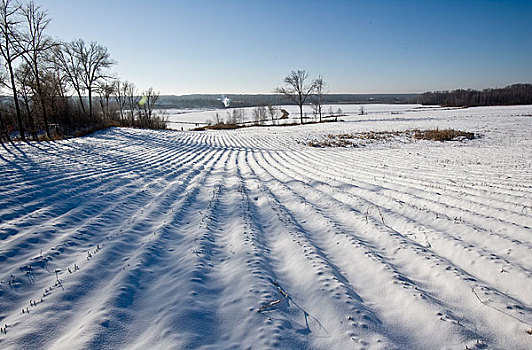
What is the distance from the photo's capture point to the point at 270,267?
11.9 feet

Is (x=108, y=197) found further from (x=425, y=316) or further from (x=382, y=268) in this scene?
(x=425, y=316)

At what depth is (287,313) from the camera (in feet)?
8.75

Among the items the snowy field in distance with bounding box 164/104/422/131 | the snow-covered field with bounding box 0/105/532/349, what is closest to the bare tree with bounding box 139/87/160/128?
the snowy field in distance with bounding box 164/104/422/131

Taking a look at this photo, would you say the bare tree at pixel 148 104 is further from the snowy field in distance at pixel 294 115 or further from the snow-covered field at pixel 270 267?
the snow-covered field at pixel 270 267

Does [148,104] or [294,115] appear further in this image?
[294,115]

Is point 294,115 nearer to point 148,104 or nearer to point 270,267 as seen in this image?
point 148,104

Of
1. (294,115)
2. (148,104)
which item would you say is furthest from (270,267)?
(294,115)

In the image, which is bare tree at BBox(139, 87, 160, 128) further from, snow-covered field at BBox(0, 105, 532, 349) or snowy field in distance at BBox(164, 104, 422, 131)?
snow-covered field at BBox(0, 105, 532, 349)

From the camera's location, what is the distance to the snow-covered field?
237 cm

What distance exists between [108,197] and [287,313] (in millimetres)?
5757

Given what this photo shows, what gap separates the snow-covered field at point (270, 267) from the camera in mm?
2367

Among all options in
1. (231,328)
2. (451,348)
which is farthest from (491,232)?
(231,328)

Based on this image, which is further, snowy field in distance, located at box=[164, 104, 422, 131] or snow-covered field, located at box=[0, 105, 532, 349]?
snowy field in distance, located at box=[164, 104, 422, 131]

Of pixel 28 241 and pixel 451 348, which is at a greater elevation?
pixel 28 241
